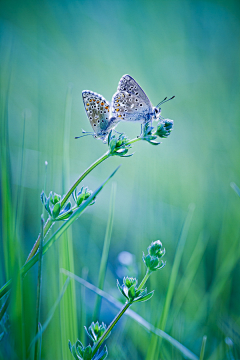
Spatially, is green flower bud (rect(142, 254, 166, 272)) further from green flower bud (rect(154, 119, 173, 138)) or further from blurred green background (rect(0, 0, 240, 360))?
green flower bud (rect(154, 119, 173, 138))

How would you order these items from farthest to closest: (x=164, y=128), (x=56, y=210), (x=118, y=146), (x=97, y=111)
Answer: (x=97, y=111) → (x=164, y=128) → (x=118, y=146) → (x=56, y=210)

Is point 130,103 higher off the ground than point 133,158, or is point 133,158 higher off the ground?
point 130,103

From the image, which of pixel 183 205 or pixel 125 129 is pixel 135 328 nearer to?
pixel 183 205

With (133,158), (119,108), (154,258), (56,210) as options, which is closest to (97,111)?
(119,108)

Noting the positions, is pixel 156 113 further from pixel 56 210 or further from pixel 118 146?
pixel 56 210

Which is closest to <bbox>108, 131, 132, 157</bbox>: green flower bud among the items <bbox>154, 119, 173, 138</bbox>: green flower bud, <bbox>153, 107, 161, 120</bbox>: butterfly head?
<bbox>154, 119, 173, 138</bbox>: green flower bud

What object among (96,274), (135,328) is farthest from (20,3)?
(135,328)
